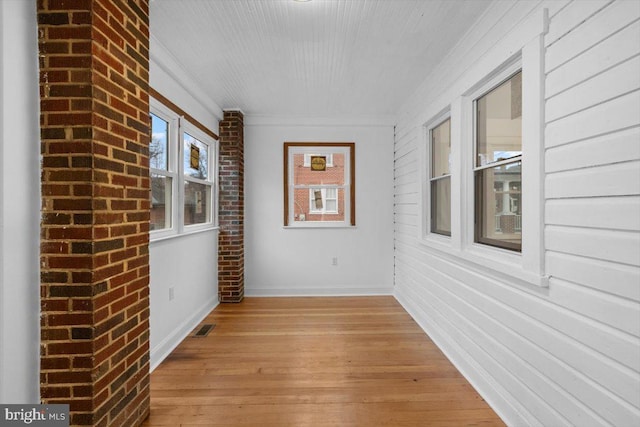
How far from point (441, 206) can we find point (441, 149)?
1.94 feet

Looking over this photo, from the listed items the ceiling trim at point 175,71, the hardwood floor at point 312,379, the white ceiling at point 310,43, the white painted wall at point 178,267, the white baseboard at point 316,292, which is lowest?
the hardwood floor at point 312,379

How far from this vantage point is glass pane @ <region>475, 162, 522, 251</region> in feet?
6.97

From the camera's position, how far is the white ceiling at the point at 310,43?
2.25 m

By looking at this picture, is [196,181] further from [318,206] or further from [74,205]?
[74,205]

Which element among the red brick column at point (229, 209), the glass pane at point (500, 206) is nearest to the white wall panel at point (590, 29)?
the glass pane at point (500, 206)

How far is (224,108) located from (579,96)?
3945 millimetres

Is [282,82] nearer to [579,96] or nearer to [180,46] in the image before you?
[180,46]

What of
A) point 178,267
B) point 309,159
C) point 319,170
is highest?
point 309,159

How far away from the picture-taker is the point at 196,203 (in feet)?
12.9

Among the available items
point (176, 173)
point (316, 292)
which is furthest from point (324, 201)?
point (176, 173)

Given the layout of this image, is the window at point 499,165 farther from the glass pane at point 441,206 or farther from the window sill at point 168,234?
the window sill at point 168,234

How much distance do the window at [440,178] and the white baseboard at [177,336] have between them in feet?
9.09

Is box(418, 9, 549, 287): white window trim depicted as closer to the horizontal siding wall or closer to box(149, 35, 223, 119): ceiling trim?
the horizontal siding wall

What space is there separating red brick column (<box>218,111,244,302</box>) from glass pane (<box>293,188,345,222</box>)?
0.93 meters
